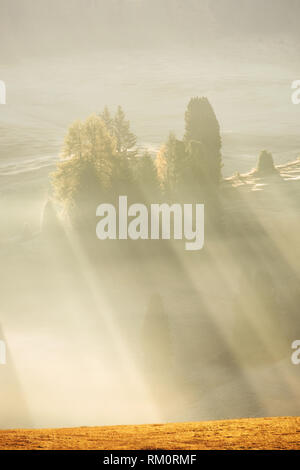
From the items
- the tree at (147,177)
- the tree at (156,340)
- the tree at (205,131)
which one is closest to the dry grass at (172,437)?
the tree at (156,340)

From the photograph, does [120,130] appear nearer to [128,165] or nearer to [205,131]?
[128,165]

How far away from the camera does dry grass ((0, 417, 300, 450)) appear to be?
20.9m

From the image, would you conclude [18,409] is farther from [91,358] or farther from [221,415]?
[221,415]

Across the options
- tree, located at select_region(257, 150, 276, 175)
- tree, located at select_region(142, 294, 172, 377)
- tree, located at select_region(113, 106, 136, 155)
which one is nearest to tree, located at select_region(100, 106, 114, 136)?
tree, located at select_region(113, 106, 136, 155)

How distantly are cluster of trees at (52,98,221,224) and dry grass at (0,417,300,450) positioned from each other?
2687cm

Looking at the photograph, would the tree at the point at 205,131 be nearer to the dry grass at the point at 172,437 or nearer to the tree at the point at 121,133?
the tree at the point at 121,133

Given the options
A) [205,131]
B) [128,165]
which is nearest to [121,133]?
[128,165]

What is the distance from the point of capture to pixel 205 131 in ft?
217

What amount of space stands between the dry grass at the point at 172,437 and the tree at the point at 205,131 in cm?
4238

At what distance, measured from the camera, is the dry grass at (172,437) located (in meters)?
20.9

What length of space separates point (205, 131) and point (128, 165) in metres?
14.6

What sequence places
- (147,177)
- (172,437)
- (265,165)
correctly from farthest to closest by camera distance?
(265,165) → (147,177) → (172,437)

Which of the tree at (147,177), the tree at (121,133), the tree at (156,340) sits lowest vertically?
the tree at (156,340)

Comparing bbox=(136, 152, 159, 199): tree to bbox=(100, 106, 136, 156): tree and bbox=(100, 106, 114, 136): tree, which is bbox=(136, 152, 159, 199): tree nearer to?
bbox=(100, 106, 136, 156): tree
